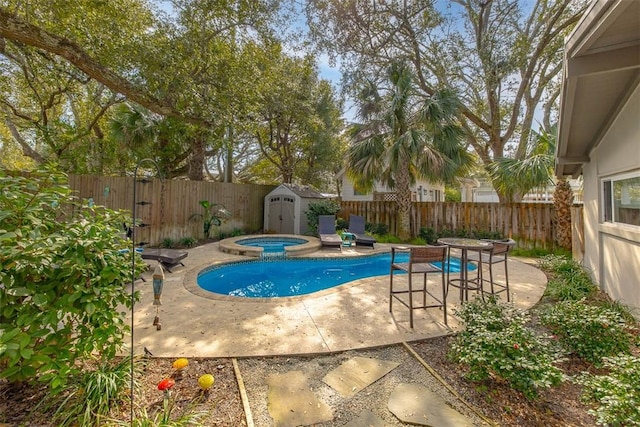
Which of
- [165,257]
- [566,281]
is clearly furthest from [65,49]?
[566,281]

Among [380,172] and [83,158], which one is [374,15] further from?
[83,158]

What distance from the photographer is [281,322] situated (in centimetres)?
382

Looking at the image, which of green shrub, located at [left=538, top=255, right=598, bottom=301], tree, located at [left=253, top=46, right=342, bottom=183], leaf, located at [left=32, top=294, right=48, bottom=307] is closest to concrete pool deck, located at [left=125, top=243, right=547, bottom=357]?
green shrub, located at [left=538, top=255, right=598, bottom=301]

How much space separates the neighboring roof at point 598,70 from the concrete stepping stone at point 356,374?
4.15 m

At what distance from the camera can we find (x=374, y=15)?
10578 mm

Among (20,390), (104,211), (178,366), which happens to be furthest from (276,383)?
(104,211)

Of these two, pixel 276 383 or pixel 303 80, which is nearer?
pixel 276 383

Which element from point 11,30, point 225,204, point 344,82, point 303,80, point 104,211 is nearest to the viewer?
point 104,211

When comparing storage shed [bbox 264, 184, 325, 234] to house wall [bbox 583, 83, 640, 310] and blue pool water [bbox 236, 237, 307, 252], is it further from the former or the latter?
house wall [bbox 583, 83, 640, 310]

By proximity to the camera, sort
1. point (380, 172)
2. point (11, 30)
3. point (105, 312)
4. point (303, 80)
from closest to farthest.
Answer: point (105, 312), point (11, 30), point (380, 172), point (303, 80)

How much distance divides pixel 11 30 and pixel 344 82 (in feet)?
33.6

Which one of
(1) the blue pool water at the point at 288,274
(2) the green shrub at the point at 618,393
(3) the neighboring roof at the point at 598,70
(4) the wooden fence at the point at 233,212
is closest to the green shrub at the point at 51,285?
(2) the green shrub at the point at 618,393

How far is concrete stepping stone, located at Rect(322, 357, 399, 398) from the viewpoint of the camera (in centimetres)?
253

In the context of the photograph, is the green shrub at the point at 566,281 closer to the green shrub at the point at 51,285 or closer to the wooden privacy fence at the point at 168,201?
the green shrub at the point at 51,285
